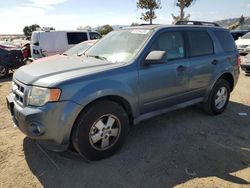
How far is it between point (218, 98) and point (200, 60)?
43.4 inches

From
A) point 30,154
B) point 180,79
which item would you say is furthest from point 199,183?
point 30,154

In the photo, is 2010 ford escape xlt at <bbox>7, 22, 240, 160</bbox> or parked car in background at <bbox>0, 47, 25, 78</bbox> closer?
2010 ford escape xlt at <bbox>7, 22, 240, 160</bbox>

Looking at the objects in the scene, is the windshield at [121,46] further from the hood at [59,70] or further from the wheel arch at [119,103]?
the wheel arch at [119,103]

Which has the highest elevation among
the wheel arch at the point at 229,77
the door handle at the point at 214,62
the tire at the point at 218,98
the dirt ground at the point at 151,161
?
the door handle at the point at 214,62

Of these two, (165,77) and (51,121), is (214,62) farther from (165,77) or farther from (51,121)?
(51,121)

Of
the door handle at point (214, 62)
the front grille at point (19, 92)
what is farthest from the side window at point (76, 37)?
the front grille at point (19, 92)

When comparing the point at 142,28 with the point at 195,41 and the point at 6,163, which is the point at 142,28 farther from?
the point at 6,163

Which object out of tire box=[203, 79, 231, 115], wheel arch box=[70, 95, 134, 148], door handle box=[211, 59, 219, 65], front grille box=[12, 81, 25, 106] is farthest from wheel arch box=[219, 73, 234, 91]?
front grille box=[12, 81, 25, 106]

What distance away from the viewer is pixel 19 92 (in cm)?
364

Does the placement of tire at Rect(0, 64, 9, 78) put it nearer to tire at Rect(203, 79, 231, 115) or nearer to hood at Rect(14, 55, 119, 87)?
hood at Rect(14, 55, 119, 87)

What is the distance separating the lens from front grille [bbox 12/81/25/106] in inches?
139

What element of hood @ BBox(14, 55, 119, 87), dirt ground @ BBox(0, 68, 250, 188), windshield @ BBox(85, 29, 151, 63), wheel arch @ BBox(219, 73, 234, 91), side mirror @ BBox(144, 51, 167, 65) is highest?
windshield @ BBox(85, 29, 151, 63)

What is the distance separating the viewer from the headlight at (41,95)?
3244mm

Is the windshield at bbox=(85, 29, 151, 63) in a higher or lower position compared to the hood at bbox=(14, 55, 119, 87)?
higher
